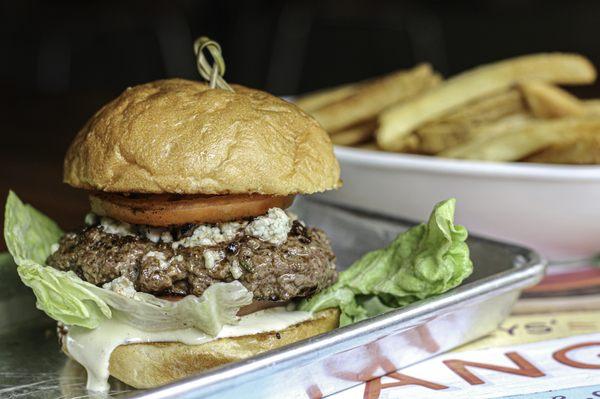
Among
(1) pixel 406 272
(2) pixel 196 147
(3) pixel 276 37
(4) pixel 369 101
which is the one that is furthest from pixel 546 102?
(3) pixel 276 37

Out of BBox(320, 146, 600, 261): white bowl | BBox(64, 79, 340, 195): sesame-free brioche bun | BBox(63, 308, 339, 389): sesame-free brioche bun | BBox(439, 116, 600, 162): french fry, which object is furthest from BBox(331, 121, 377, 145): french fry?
BBox(63, 308, 339, 389): sesame-free brioche bun

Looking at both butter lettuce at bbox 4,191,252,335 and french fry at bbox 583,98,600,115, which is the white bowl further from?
butter lettuce at bbox 4,191,252,335

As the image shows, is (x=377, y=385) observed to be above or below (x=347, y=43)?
below

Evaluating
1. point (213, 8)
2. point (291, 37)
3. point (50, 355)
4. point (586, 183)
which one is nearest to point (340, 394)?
point (50, 355)

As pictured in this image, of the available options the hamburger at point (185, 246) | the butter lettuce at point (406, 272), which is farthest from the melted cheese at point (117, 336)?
the butter lettuce at point (406, 272)

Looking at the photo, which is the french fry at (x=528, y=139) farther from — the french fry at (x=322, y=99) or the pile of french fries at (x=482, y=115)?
the french fry at (x=322, y=99)

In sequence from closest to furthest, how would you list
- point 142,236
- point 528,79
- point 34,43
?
point 142,236 < point 528,79 < point 34,43

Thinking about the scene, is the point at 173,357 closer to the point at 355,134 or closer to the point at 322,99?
the point at 355,134

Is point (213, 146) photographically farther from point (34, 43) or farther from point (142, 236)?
point (34, 43)
